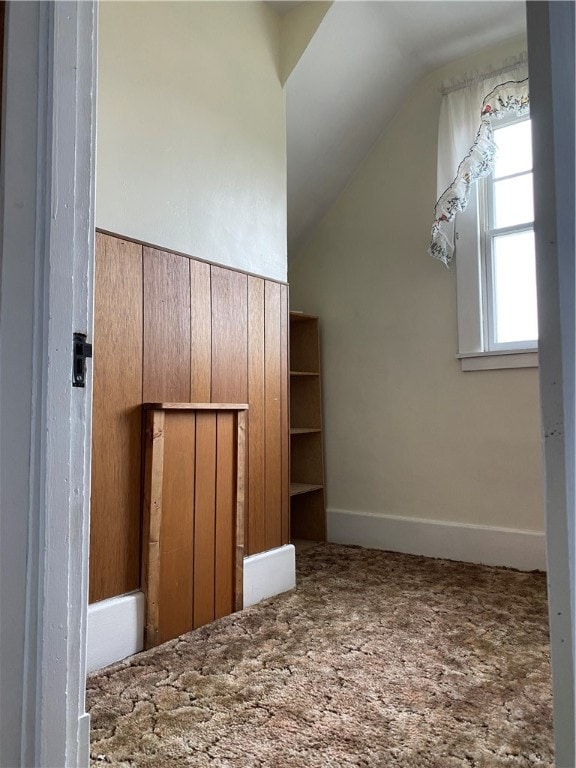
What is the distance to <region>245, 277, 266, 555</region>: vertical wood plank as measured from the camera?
89.4 inches

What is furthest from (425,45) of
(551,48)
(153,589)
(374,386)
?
(153,589)

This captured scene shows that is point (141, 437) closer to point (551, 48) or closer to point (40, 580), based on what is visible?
point (40, 580)

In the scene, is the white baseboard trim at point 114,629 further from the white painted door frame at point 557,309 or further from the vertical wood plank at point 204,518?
the white painted door frame at point 557,309

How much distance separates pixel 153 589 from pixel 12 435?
1118 millimetres

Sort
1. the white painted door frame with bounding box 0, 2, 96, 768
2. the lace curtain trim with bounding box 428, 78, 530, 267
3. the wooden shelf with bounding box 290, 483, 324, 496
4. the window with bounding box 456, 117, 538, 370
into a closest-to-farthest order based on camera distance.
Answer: the white painted door frame with bounding box 0, 2, 96, 768 < the lace curtain trim with bounding box 428, 78, 530, 267 < the window with bounding box 456, 117, 538, 370 < the wooden shelf with bounding box 290, 483, 324, 496

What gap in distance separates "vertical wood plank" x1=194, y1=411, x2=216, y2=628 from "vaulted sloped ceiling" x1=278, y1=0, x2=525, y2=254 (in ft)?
5.24

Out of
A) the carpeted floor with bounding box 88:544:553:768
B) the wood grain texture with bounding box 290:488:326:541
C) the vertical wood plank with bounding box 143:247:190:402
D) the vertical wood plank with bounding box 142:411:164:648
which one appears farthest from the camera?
the wood grain texture with bounding box 290:488:326:541

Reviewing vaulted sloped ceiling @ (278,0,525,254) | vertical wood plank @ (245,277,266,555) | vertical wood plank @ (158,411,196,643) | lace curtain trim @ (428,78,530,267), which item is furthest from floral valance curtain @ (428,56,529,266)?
vertical wood plank @ (158,411,196,643)

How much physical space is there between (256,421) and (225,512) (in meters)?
0.41

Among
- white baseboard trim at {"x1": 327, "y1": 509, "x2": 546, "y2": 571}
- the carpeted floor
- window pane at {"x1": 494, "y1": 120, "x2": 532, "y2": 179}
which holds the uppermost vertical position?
window pane at {"x1": 494, "y1": 120, "x2": 532, "y2": 179}

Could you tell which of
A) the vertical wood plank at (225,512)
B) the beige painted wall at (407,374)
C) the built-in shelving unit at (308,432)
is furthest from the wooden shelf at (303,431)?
the vertical wood plank at (225,512)

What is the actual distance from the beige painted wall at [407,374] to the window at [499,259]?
91 millimetres

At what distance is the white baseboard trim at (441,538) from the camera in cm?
263

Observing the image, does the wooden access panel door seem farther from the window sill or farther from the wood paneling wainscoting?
the window sill
